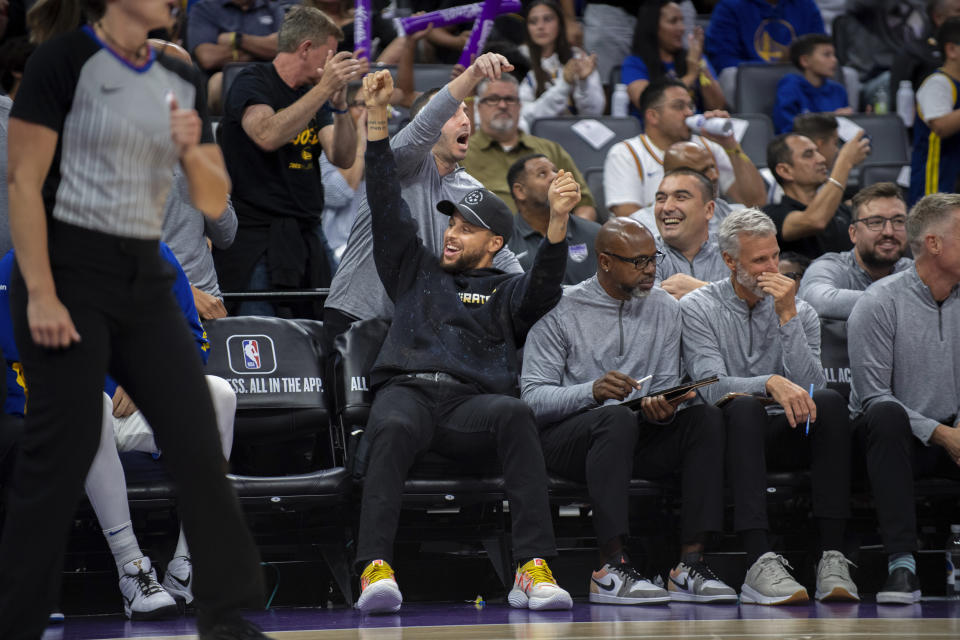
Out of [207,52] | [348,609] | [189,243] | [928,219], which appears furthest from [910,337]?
[207,52]

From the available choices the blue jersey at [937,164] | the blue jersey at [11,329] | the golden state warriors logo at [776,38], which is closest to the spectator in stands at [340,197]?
the blue jersey at [11,329]

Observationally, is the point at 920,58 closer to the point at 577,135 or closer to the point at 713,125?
the point at 577,135

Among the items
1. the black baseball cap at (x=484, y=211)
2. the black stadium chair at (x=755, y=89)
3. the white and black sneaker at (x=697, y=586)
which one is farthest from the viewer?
the black stadium chair at (x=755, y=89)

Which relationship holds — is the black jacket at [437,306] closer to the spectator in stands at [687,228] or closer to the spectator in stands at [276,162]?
the spectator in stands at [276,162]

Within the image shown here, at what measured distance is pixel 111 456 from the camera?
4.06 m

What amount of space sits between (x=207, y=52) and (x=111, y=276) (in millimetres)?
5477

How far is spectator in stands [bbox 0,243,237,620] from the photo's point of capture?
4.04m

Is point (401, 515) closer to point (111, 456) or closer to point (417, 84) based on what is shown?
point (111, 456)

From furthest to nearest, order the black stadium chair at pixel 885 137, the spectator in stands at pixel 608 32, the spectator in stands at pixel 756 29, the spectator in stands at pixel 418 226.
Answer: the spectator in stands at pixel 756 29
the spectator in stands at pixel 608 32
the black stadium chair at pixel 885 137
the spectator in stands at pixel 418 226

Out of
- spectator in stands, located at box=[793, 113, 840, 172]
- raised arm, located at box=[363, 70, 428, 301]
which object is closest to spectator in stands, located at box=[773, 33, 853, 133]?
spectator in stands, located at box=[793, 113, 840, 172]

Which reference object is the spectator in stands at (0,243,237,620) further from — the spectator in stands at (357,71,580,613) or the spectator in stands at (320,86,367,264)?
the spectator in stands at (320,86,367,264)

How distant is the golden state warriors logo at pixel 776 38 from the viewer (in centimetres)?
953

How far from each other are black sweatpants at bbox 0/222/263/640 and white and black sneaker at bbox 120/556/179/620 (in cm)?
135

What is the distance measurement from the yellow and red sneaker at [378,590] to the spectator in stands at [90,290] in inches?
54.2
